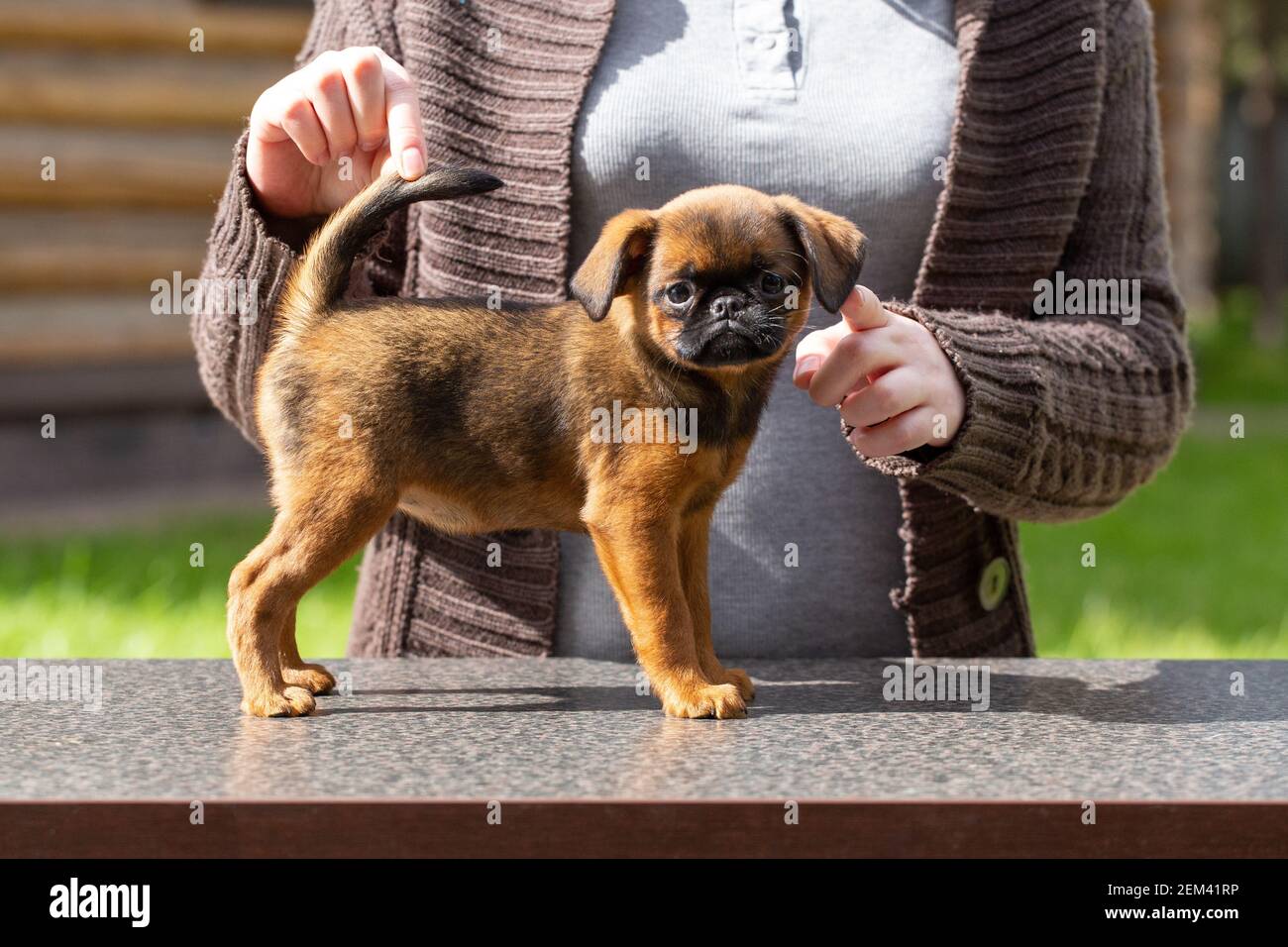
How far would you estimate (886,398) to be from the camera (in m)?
1.95

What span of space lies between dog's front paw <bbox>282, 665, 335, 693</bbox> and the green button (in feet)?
3.94

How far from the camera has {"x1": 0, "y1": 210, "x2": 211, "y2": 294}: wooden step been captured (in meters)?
7.21

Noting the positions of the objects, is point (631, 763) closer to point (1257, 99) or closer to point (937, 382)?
point (937, 382)

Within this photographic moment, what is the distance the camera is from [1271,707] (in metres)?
2.05

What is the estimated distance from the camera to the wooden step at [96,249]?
284 inches

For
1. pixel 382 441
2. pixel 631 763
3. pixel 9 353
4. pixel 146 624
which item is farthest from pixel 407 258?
pixel 9 353

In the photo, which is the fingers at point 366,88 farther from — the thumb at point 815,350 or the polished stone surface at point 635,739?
the polished stone surface at point 635,739

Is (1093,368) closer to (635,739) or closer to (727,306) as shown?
(727,306)

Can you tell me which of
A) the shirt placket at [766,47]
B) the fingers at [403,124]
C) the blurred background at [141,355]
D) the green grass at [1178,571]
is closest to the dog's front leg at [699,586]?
the fingers at [403,124]

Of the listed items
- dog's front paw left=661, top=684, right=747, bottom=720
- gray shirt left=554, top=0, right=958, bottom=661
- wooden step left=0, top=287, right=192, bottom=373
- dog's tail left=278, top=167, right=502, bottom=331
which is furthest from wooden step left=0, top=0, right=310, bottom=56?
dog's front paw left=661, top=684, right=747, bottom=720

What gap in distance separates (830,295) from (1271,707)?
877 mm

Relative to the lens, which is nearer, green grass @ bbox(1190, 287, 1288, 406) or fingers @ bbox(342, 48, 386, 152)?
fingers @ bbox(342, 48, 386, 152)

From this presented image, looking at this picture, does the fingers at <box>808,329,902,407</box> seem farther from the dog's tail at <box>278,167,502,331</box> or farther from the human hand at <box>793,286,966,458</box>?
the dog's tail at <box>278,167,502,331</box>

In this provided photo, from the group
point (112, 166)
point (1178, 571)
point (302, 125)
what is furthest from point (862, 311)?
point (112, 166)
